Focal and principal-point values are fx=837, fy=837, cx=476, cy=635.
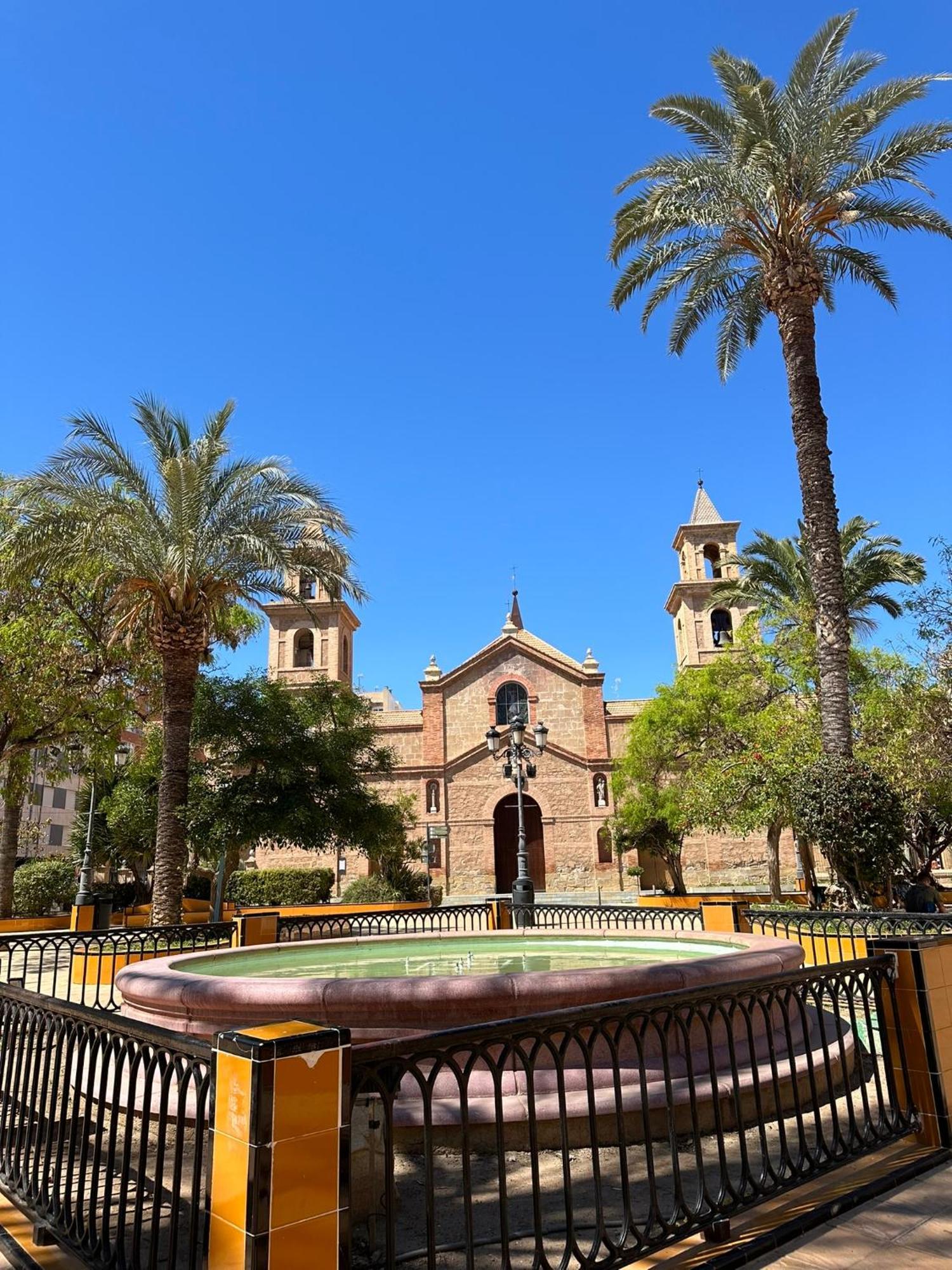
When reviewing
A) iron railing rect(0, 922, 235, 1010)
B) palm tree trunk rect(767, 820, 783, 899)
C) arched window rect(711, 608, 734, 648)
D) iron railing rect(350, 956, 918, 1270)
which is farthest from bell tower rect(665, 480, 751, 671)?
iron railing rect(350, 956, 918, 1270)

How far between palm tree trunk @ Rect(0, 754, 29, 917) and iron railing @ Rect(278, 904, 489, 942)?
7.98m

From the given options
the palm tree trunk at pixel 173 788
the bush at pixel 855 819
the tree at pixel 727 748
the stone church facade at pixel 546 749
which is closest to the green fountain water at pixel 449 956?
the bush at pixel 855 819

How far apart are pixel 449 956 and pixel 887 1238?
5983mm

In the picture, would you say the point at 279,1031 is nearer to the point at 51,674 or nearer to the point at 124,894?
the point at 51,674

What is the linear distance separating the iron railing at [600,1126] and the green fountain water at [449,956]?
2144 mm

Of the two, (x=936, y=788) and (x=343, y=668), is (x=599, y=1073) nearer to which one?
(x=936, y=788)

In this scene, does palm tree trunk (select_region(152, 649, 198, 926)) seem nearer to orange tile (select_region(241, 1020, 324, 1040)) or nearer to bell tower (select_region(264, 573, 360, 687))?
orange tile (select_region(241, 1020, 324, 1040))

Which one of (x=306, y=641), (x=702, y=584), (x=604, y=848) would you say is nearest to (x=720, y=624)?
(x=702, y=584)

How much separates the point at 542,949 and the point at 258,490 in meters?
11.2

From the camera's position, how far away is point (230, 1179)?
2627 mm

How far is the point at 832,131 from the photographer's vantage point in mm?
12539

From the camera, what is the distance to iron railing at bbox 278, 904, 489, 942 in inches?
516

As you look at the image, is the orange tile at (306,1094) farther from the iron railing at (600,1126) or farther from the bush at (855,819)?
the bush at (855,819)

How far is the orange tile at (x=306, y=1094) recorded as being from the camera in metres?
2.62
